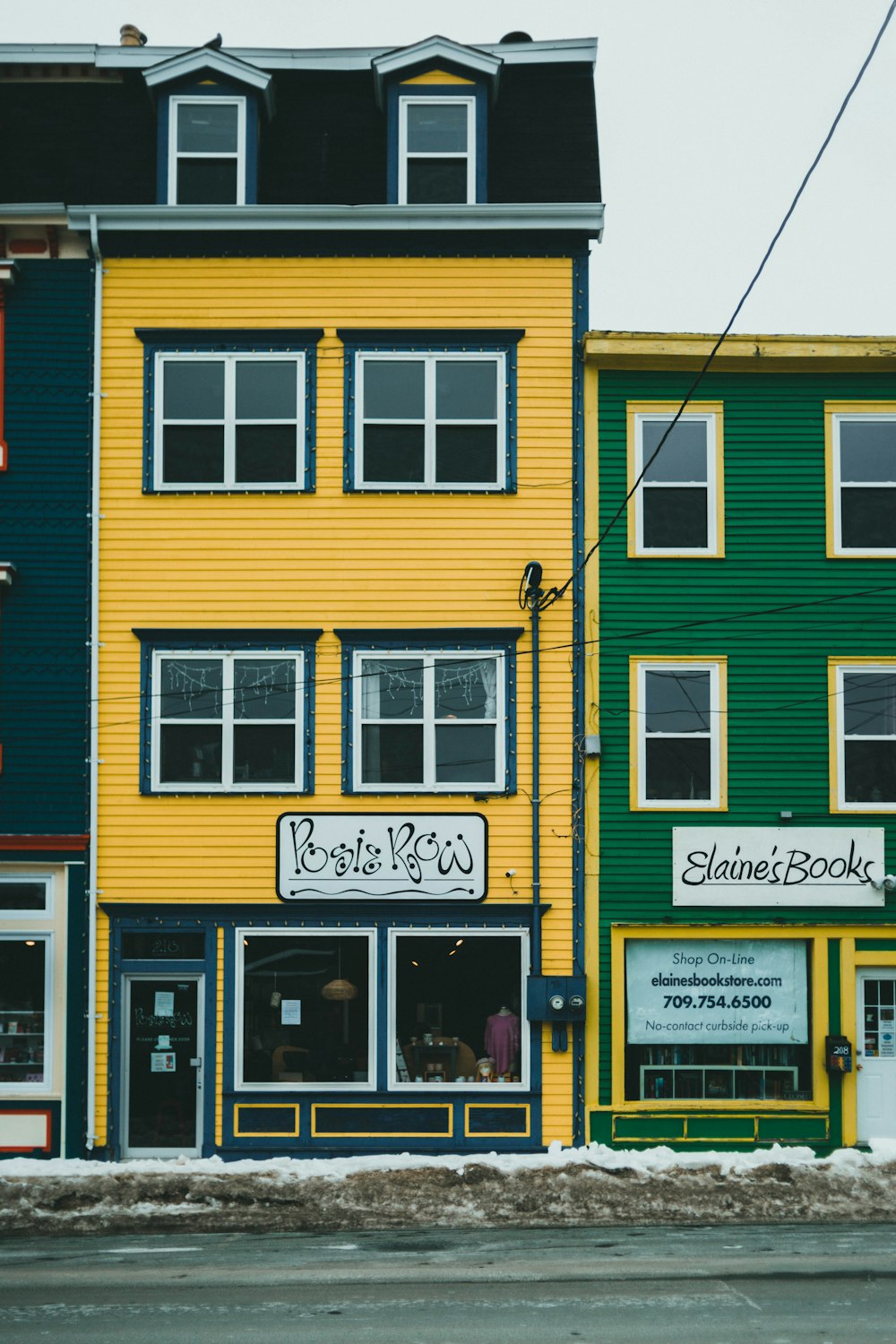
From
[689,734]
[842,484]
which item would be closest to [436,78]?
[842,484]

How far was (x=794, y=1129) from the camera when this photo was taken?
17141 mm

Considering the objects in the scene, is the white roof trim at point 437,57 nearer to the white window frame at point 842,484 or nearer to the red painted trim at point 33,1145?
the white window frame at point 842,484

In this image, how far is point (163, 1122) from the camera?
17.2m

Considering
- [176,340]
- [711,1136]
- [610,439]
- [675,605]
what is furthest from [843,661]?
[176,340]

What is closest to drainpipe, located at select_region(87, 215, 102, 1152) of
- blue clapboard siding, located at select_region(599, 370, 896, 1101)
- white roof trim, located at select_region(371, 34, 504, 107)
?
white roof trim, located at select_region(371, 34, 504, 107)

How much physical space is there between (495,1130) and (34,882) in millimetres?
6215

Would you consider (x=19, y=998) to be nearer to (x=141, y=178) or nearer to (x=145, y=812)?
(x=145, y=812)

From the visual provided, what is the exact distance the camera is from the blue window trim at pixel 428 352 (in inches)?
698

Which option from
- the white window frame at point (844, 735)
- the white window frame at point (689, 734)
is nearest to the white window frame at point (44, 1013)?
the white window frame at point (689, 734)

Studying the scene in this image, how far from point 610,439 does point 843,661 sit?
3.91 m

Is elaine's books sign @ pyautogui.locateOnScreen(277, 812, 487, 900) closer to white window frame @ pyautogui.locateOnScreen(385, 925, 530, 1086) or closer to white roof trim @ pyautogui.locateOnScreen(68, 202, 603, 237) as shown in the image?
white window frame @ pyautogui.locateOnScreen(385, 925, 530, 1086)

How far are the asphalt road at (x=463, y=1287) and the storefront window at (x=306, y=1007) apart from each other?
343 cm

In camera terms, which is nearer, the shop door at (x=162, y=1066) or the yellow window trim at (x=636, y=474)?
the shop door at (x=162, y=1066)

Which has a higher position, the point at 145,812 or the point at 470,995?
the point at 145,812
